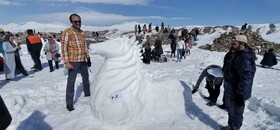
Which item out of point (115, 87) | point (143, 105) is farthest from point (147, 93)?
point (115, 87)

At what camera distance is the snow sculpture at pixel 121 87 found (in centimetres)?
509

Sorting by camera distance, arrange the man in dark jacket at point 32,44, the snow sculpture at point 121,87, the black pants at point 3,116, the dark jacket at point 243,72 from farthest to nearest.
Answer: the man in dark jacket at point 32,44 → the snow sculpture at point 121,87 → the dark jacket at point 243,72 → the black pants at point 3,116

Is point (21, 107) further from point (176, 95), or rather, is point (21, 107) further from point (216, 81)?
point (216, 81)

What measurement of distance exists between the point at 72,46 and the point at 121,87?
1.60m

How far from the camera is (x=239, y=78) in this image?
14.6 feet

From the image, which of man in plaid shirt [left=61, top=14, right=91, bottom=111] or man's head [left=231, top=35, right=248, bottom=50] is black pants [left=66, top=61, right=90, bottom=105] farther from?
man's head [left=231, top=35, right=248, bottom=50]

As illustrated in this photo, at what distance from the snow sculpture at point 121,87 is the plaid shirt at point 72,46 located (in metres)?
0.91

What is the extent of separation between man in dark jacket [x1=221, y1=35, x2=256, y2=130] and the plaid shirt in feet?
9.97

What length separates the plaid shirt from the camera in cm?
590

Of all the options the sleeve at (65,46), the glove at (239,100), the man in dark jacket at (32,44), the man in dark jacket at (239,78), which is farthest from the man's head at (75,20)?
the man in dark jacket at (32,44)

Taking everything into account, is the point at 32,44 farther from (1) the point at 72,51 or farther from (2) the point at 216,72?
(2) the point at 216,72

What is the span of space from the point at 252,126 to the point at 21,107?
4.99 meters

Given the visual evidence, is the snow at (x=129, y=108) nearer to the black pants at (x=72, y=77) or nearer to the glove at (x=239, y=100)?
the black pants at (x=72, y=77)

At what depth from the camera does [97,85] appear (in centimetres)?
534
